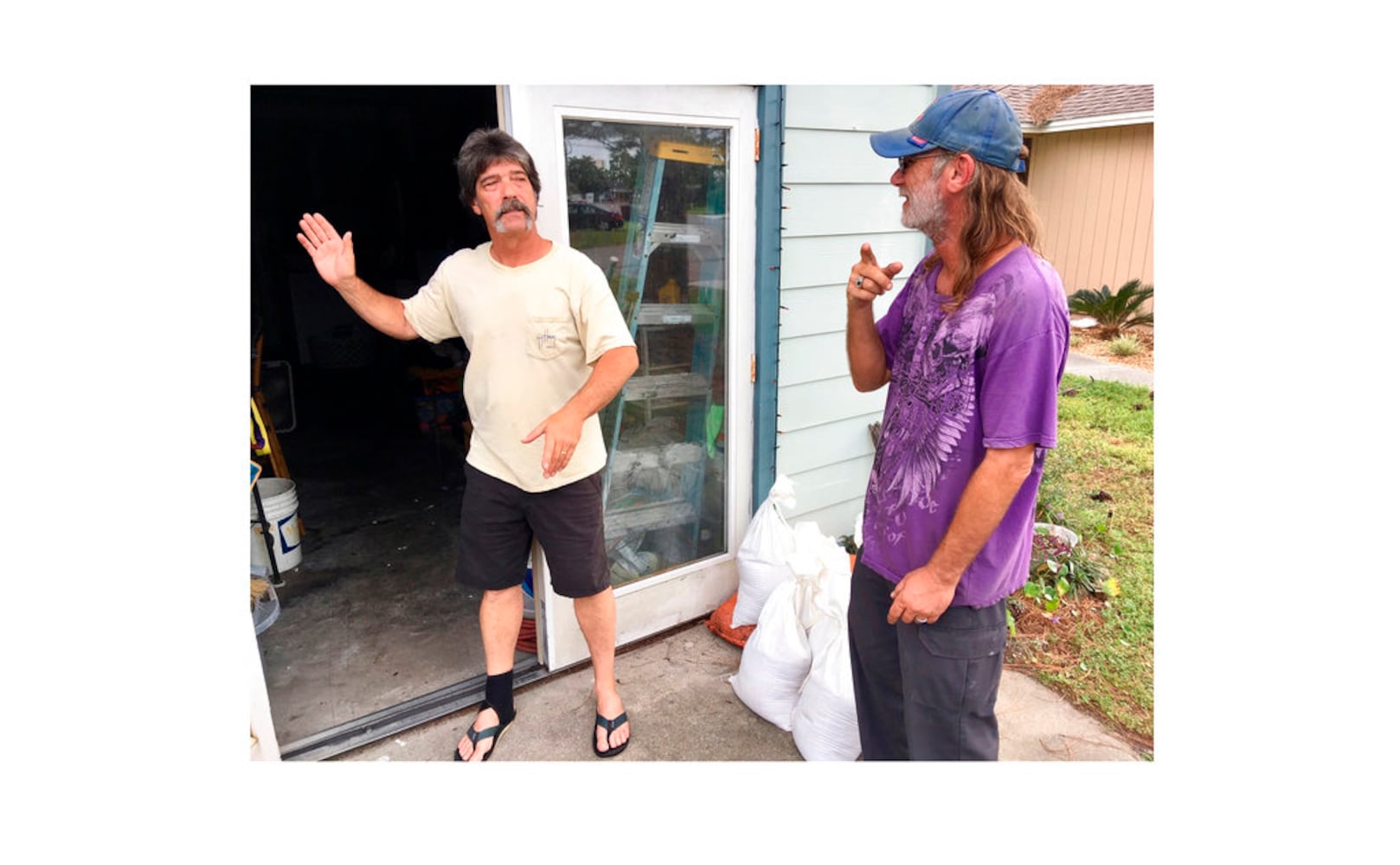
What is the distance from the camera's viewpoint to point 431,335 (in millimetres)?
2299

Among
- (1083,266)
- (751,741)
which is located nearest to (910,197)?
(751,741)

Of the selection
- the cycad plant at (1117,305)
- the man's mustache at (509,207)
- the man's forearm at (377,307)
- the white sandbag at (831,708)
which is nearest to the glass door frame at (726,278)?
the man's mustache at (509,207)

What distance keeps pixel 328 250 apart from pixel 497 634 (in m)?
1.36

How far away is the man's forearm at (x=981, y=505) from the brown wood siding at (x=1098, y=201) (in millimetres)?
7998

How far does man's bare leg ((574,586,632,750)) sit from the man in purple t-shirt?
3.41 feet

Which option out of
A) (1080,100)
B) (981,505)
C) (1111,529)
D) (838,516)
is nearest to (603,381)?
(981,505)

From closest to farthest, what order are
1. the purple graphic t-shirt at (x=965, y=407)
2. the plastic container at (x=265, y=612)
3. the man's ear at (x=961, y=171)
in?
1. the purple graphic t-shirt at (x=965, y=407)
2. the man's ear at (x=961, y=171)
3. the plastic container at (x=265, y=612)

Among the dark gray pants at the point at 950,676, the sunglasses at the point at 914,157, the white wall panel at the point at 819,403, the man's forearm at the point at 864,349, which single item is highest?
the sunglasses at the point at 914,157

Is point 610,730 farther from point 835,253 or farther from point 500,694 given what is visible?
point 835,253

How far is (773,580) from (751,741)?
675mm

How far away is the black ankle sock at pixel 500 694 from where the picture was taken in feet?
8.42

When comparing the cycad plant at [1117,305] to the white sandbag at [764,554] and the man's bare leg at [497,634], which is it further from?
the man's bare leg at [497,634]

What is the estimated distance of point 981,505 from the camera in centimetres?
159

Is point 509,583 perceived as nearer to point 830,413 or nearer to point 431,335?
point 431,335
